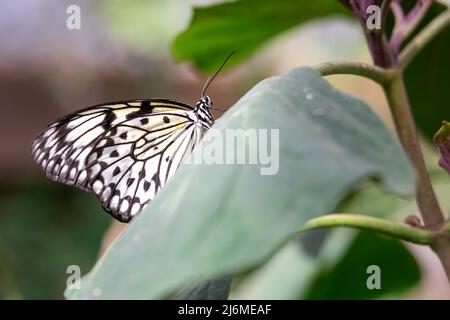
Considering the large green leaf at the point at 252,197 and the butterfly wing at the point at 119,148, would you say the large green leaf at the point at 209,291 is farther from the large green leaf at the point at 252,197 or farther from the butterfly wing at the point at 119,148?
the butterfly wing at the point at 119,148

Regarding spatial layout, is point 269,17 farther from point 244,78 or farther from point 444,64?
point 244,78

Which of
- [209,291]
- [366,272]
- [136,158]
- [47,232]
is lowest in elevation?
[47,232]

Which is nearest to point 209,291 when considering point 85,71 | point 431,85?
point 431,85

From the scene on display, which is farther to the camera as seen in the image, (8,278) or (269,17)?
(8,278)

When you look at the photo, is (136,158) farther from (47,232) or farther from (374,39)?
(47,232)

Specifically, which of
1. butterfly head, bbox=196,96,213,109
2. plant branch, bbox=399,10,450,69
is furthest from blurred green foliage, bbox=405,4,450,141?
butterfly head, bbox=196,96,213,109

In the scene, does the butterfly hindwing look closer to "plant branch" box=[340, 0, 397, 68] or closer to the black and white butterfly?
the black and white butterfly
